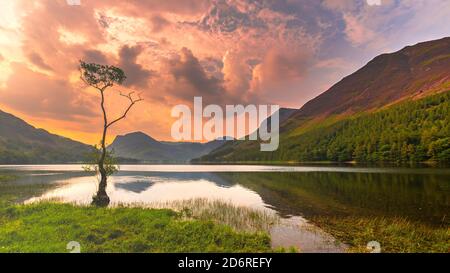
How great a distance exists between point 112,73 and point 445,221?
38979mm

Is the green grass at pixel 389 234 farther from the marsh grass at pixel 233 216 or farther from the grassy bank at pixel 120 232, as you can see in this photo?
the grassy bank at pixel 120 232

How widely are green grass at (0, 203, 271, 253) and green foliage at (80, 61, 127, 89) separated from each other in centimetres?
1767

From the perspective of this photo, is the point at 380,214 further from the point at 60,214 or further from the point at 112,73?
the point at 112,73

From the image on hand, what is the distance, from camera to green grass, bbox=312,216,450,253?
18141 millimetres

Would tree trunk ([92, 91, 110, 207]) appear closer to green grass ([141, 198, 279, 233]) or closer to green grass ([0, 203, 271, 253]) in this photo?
green grass ([0, 203, 271, 253])

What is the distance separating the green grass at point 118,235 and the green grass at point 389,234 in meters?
6.53

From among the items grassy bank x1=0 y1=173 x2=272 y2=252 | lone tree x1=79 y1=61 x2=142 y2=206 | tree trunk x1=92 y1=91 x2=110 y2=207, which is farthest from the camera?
lone tree x1=79 y1=61 x2=142 y2=206

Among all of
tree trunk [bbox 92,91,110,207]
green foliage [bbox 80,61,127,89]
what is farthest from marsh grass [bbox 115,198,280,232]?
green foliage [bbox 80,61,127,89]

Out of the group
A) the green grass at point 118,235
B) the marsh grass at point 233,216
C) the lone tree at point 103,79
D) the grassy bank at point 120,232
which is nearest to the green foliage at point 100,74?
the lone tree at point 103,79

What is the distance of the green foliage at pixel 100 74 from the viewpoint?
3616 centimetres

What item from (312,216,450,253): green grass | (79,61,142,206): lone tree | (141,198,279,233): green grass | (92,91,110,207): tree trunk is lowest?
(141,198,279,233): green grass
